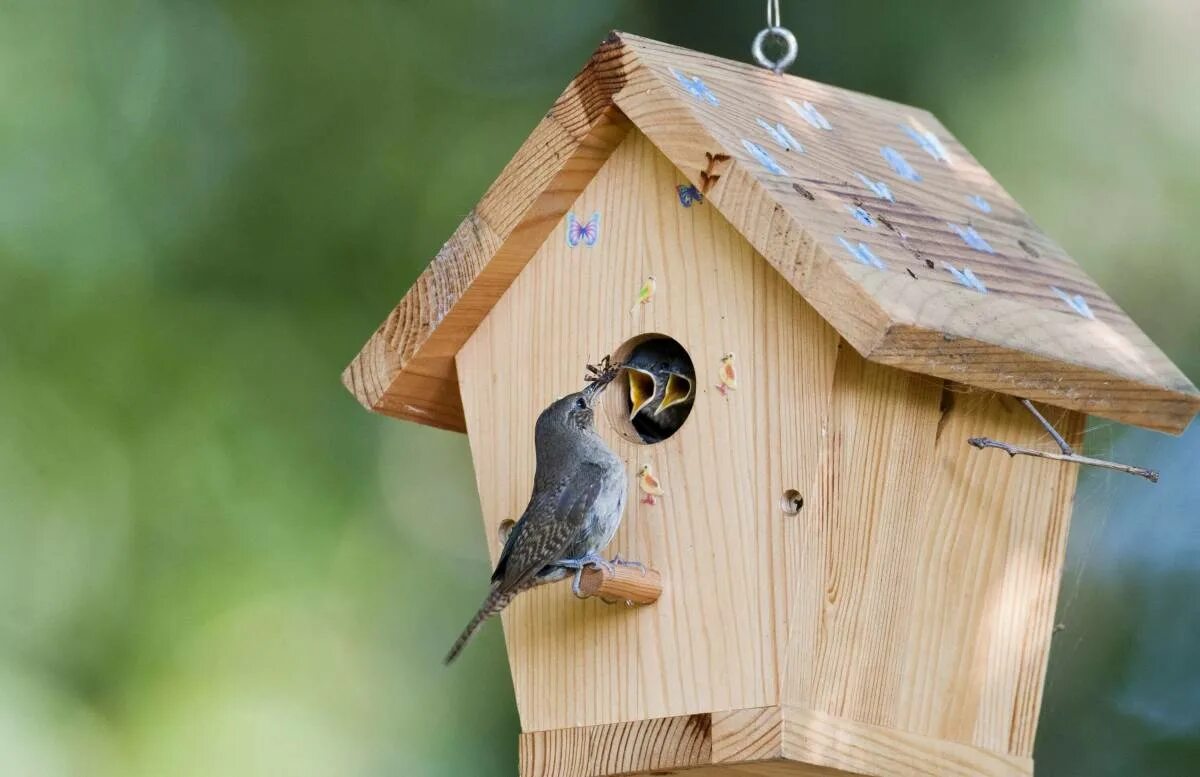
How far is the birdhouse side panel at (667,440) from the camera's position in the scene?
291 cm

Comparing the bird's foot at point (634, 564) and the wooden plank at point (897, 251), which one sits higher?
the wooden plank at point (897, 251)

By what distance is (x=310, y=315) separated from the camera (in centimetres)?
598

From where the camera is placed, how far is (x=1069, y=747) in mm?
5301

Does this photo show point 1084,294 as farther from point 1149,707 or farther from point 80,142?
point 80,142

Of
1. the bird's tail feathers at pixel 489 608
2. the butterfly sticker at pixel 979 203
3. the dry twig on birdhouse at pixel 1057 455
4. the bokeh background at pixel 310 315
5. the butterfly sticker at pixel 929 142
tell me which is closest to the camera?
the dry twig on birdhouse at pixel 1057 455

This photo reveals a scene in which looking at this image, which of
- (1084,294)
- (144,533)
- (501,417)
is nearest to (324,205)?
(144,533)

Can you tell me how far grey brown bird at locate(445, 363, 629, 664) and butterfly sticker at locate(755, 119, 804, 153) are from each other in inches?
21.2

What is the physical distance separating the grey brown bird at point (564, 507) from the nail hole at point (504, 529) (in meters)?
0.21

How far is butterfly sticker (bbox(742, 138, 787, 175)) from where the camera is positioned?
2982 millimetres

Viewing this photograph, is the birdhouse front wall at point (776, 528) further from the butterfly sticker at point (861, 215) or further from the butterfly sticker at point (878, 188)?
the butterfly sticker at point (878, 188)

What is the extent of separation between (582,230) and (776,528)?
80cm

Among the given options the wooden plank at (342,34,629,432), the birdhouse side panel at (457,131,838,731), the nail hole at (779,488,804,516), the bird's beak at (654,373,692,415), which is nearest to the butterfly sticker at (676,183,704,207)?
the birdhouse side panel at (457,131,838,731)

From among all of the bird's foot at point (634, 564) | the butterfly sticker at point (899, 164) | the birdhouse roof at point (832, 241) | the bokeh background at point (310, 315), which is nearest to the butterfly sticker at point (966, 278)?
the birdhouse roof at point (832, 241)

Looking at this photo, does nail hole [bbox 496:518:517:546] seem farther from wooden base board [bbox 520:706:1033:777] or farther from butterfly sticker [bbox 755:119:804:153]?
butterfly sticker [bbox 755:119:804:153]
